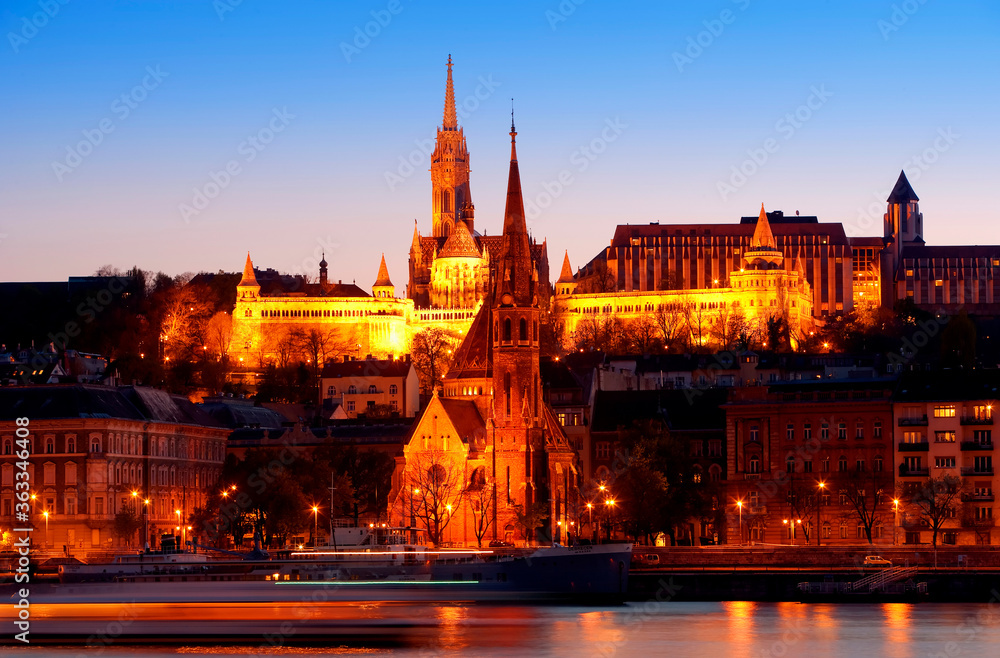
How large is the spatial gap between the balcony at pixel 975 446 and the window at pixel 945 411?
1883 mm

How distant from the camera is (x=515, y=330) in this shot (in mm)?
124625

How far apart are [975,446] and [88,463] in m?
52.9

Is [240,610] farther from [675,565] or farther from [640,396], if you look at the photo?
[640,396]

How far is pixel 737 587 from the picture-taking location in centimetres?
10194

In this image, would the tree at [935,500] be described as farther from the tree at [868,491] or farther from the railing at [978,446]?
the tree at [868,491]

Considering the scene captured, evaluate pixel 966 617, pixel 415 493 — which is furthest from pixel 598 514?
pixel 966 617

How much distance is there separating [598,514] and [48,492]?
110 ft

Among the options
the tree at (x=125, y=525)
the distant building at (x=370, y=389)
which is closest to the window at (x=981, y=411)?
the tree at (x=125, y=525)

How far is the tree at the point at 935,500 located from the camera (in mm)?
111062

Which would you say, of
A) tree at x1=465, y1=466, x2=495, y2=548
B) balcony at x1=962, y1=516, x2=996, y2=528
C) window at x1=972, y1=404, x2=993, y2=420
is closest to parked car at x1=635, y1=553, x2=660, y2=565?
tree at x1=465, y1=466, x2=495, y2=548

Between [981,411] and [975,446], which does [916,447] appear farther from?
[981,411]

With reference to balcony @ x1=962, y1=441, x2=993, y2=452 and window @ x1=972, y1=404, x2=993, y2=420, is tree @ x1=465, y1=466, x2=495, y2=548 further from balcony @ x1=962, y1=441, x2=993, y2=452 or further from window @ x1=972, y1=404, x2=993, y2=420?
window @ x1=972, y1=404, x2=993, y2=420

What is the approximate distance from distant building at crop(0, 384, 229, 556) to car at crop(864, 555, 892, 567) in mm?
47435

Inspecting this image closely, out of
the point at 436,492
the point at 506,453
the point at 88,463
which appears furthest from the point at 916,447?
the point at 88,463
